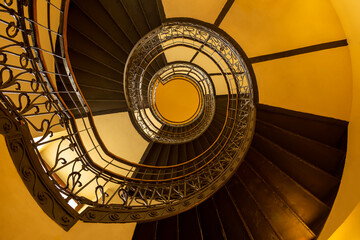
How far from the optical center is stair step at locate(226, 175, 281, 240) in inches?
108

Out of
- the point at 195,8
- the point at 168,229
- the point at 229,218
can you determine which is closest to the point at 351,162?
the point at 229,218

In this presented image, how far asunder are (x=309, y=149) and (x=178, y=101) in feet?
28.9

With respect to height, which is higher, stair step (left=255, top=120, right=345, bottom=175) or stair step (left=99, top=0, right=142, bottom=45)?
stair step (left=99, top=0, right=142, bottom=45)

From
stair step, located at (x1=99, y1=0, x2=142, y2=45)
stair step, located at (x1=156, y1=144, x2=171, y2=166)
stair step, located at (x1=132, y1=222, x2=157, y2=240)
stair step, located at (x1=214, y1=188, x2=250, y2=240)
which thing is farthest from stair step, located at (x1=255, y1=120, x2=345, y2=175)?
stair step, located at (x1=99, y1=0, x2=142, y2=45)

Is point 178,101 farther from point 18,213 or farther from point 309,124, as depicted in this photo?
point 18,213

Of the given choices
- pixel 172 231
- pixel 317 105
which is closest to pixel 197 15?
pixel 317 105

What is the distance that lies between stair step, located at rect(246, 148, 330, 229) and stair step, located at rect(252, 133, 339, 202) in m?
0.13

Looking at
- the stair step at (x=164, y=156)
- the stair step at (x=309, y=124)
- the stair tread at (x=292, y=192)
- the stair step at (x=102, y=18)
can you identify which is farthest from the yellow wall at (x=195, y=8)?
the stair step at (x=164, y=156)

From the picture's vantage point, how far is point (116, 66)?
5098mm

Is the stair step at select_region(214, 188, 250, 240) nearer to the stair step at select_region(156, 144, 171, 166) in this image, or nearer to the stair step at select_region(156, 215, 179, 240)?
the stair step at select_region(156, 215, 179, 240)

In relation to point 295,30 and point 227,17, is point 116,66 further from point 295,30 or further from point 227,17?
point 295,30

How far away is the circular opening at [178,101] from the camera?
1107cm

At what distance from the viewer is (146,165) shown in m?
3.65

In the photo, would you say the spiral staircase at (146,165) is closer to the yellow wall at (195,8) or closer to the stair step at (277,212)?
the stair step at (277,212)
